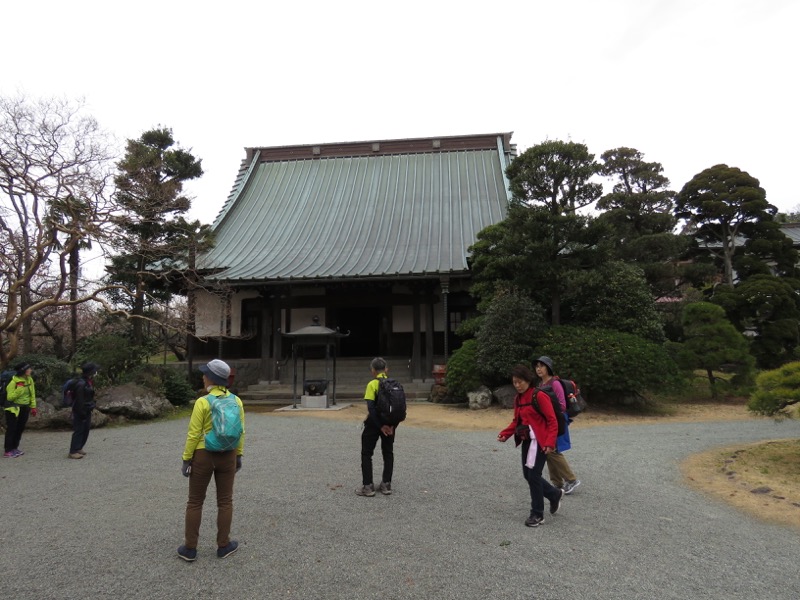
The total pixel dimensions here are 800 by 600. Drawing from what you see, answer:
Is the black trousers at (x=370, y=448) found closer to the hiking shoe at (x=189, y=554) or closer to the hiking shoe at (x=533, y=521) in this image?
the hiking shoe at (x=533, y=521)

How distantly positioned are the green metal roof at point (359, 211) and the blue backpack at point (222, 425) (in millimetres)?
10722

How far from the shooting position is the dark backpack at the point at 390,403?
4.61 metres

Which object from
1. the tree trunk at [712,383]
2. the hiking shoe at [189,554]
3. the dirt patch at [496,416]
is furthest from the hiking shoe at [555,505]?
the tree trunk at [712,383]

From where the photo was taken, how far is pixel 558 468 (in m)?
4.76

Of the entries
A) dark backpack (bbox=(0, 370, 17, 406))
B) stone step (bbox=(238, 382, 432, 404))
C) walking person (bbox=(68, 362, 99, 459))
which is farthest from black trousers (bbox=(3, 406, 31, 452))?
stone step (bbox=(238, 382, 432, 404))

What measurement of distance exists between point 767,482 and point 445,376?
25.0 feet

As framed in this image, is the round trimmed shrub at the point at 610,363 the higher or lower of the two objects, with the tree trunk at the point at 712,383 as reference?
higher

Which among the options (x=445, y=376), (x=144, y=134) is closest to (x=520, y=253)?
(x=445, y=376)

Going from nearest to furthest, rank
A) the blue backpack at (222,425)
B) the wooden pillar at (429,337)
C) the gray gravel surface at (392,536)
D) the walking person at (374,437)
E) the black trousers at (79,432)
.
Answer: the gray gravel surface at (392,536), the blue backpack at (222,425), the walking person at (374,437), the black trousers at (79,432), the wooden pillar at (429,337)

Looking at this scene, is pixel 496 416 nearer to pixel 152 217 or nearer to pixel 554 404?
pixel 554 404

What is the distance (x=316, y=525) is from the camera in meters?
4.00

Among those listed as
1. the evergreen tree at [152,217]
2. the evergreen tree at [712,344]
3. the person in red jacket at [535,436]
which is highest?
the evergreen tree at [152,217]

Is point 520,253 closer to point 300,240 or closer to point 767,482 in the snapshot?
point 767,482

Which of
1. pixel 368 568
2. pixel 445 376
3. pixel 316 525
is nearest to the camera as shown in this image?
pixel 368 568
